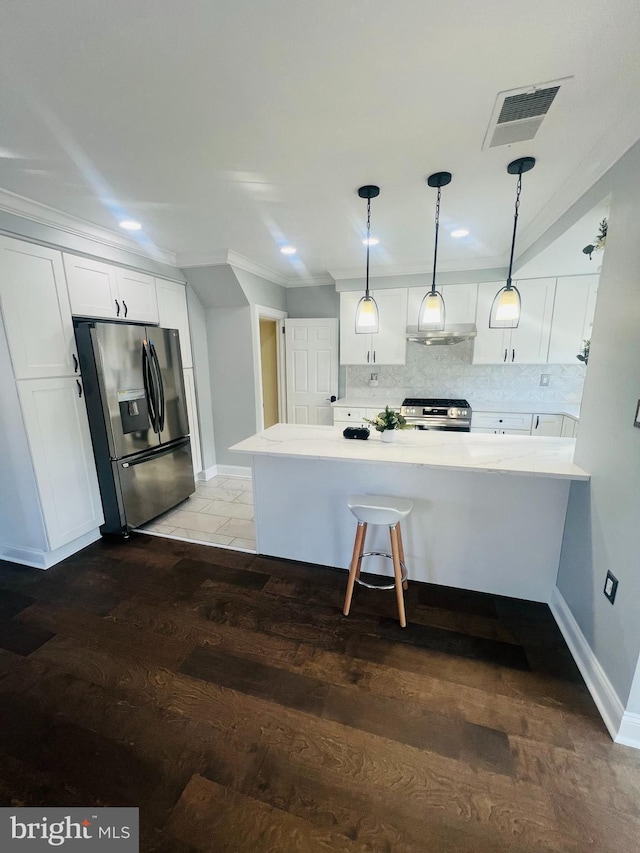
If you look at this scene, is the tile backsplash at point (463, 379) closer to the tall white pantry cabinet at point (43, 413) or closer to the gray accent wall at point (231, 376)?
the gray accent wall at point (231, 376)

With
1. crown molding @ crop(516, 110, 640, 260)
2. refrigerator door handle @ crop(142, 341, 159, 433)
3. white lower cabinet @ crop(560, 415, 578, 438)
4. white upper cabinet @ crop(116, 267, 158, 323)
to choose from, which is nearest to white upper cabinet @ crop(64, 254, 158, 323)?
white upper cabinet @ crop(116, 267, 158, 323)

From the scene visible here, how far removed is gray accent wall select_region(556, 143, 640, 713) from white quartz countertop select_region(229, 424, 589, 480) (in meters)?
0.22

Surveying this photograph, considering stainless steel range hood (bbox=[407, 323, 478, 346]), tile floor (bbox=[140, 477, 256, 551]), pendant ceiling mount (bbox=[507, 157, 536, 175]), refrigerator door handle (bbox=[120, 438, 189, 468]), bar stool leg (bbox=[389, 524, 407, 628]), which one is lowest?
tile floor (bbox=[140, 477, 256, 551])

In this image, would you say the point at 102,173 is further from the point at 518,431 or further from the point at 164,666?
the point at 518,431

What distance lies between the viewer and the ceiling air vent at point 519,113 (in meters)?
1.33

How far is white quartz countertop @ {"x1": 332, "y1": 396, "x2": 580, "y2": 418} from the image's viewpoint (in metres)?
3.69

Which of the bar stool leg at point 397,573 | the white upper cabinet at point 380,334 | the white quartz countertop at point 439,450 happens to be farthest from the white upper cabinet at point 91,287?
the bar stool leg at point 397,573

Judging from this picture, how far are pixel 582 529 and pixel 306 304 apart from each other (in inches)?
160

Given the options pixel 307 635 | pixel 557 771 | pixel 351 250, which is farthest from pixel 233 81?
pixel 557 771

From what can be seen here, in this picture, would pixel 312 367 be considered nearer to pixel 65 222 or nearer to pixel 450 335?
pixel 450 335

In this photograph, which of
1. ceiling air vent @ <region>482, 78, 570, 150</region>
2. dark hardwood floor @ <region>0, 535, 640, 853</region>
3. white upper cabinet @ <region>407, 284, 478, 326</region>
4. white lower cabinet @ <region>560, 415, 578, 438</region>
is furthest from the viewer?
white upper cabinet @ <region>407, 284, 478, 326</region>

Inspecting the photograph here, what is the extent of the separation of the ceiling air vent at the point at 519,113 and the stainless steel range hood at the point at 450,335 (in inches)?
85.4

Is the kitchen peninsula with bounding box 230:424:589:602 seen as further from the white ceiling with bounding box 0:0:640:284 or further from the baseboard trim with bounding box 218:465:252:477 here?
the baseboard trim with bounding box 218:465:252:477

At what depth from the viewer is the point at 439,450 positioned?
2.18 meters
